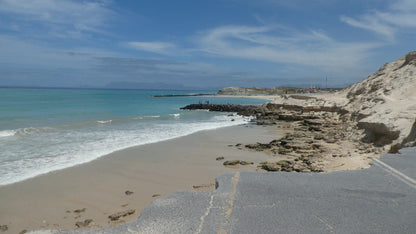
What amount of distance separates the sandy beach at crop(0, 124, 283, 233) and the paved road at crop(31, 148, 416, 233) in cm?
157

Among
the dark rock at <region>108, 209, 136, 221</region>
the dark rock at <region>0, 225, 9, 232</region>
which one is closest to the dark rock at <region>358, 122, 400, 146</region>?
the dark rock at <region>108, 209, 136, 221</region>

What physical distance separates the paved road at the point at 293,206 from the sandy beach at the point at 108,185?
1.57 metres

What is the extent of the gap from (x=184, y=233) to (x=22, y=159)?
8.75m

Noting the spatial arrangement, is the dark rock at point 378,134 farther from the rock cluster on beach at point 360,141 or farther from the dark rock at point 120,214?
the dark rock at point 120,214

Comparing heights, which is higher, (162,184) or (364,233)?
(364,233)

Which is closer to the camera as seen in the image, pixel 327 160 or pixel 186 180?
pixel 186 180

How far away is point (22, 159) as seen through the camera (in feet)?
30.2

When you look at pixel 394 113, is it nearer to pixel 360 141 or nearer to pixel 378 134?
pixel 378 134

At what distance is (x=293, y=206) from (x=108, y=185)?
16.4ft

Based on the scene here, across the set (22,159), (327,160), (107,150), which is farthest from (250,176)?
(22,159)

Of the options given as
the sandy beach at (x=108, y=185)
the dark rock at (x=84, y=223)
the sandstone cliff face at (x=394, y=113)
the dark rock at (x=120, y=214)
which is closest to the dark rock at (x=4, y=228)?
the sandy beach at (x=108, y=185)

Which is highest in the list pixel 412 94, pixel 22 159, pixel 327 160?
pixel 412 94

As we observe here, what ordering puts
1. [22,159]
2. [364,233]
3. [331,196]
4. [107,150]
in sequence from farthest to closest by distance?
[107,150]
[22,159]
[331,196]
[364,233]

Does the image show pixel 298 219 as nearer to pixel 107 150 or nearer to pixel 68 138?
pixel 107 150
